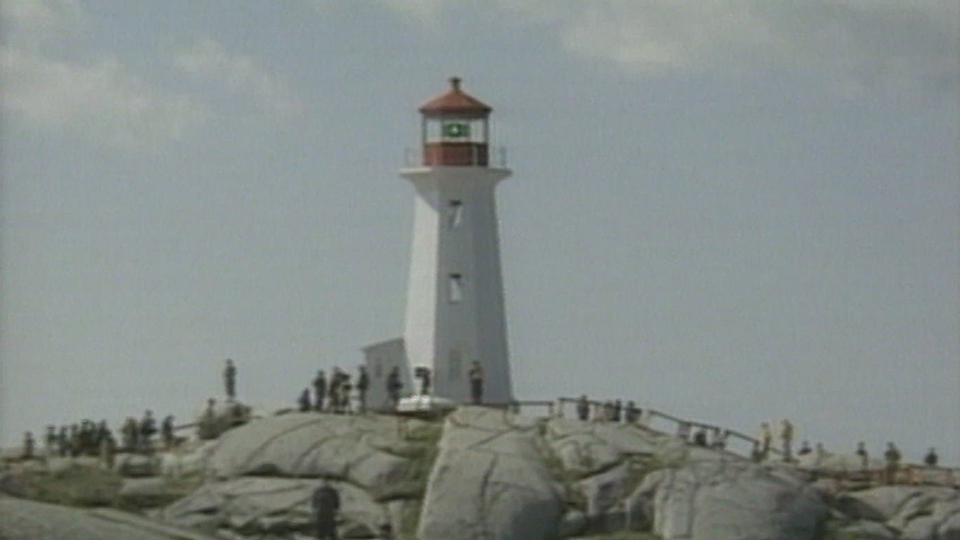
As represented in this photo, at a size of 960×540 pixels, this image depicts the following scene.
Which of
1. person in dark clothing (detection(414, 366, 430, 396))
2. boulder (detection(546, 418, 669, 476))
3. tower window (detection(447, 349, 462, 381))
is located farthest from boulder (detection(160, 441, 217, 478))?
Result: tower window (detection(447, 349, 462, 381))

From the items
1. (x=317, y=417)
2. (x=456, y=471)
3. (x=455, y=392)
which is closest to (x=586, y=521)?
(x=456, y=471)

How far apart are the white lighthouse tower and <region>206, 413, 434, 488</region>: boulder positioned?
921cm

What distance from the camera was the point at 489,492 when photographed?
6081 centimetres

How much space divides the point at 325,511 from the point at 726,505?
36.8 ft

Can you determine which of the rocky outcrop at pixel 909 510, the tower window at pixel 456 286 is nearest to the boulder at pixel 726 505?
the rocky outcrop at pixel 909 510

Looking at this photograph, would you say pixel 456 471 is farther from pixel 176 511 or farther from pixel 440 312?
pixel 440 312

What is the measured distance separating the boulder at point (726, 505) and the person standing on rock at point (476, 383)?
22.5ft

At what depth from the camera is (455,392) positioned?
241 feet

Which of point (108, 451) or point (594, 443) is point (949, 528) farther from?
point (108, 451)

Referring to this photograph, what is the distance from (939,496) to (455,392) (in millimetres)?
12255

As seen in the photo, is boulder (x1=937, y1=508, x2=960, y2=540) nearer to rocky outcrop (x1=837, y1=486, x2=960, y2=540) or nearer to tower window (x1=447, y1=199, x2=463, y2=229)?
rocky outcrop (x1=837, y1=486, x2=960, y2=540)

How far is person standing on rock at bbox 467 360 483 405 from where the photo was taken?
69125mm

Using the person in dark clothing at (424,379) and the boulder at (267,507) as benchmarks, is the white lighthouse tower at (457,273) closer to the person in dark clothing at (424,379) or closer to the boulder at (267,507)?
the person in dark clothing at (424,379)

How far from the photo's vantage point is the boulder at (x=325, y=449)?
62.1m
